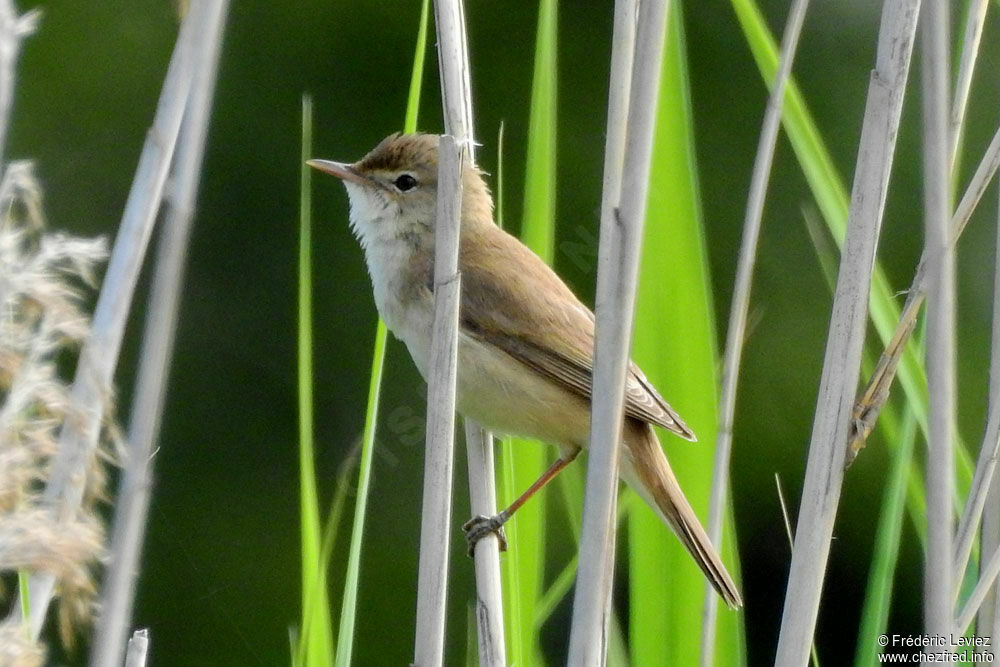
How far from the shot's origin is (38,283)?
110 centimetres

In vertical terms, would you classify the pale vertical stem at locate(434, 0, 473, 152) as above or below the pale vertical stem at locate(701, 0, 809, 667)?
above

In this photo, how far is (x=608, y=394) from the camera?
5.02ft

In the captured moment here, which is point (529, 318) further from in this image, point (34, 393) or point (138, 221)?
point (34, 393)

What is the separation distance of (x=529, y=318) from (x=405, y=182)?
389mm

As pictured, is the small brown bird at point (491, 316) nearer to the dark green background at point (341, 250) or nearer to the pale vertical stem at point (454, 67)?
the pale vertical stem at point (454, 67)

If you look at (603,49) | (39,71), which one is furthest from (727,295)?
(39,71)

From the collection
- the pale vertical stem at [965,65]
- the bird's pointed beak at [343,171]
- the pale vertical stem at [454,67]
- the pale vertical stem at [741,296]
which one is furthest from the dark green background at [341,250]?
the pale vertical stem at [965,65]

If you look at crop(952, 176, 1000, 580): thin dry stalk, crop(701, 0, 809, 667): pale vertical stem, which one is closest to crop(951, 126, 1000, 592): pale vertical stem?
crop(952, 176, 1000, 580): thin dry stalk

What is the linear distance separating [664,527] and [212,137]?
4563 mm

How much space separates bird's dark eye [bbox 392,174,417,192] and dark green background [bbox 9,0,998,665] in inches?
110

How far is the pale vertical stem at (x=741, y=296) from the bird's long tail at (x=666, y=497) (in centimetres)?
2

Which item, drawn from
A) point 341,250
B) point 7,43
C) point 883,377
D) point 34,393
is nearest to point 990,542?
point 883,377

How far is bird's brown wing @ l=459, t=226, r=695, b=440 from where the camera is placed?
259 cm

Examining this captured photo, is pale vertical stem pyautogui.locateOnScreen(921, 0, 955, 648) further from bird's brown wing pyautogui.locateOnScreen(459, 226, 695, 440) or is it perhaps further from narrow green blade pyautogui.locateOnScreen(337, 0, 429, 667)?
bird's brown wing pyautogui.locateOnScreen(459, 226, 695, 440)
